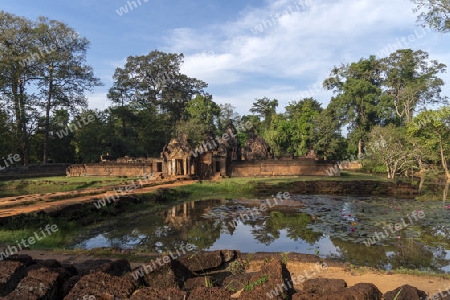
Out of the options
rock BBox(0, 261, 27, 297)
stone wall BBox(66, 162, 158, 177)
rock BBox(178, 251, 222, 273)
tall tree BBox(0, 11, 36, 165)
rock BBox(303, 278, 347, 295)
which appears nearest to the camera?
rock BBox(303, 278, 347, 295)

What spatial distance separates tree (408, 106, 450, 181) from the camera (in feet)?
65.3

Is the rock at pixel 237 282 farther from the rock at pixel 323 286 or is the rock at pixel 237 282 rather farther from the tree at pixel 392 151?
the tree at pixel 392 151

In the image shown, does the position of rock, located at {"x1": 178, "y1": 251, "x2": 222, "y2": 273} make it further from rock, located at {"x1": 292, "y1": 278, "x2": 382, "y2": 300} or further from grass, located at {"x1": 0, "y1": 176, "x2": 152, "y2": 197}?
grass, located at {"x1": 0, "y1": 176, "x2": 152, "y2": 197}

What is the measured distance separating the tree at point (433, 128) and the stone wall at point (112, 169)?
1861 centimetres

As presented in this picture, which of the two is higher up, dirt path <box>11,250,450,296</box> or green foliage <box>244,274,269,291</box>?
green foliage <box>244,274,269,291</box>

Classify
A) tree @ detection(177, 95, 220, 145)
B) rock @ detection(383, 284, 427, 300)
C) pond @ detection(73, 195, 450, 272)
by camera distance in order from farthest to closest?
tree @ detection(177, 95, 220, 145) < pond @ detection(73, 195, 450, 272) < rock @ detection(383, 284, 427, 300)

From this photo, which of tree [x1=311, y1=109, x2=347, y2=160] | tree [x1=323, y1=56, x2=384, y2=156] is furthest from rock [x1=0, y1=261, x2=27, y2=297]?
tree [x1=323, y1=56, x2=384, y2=156]

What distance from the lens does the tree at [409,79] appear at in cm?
3997

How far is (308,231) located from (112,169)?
2035 centimetres

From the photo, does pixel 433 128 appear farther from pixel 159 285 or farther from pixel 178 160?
pixel 159 285

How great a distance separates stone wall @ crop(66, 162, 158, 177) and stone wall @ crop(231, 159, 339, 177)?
6588 mm

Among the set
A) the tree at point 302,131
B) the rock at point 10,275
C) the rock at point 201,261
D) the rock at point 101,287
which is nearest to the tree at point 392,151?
the tree at point 302,131

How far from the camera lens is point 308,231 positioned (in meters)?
9.42

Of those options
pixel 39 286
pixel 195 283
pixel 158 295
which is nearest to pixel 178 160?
pixel 195 283
